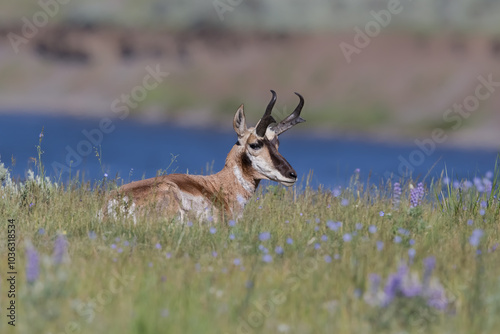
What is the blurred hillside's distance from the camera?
458ft

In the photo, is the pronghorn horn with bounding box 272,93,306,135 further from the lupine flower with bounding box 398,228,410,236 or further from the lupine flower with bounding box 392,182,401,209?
the lupine flower with bounding box 398,228,410,236

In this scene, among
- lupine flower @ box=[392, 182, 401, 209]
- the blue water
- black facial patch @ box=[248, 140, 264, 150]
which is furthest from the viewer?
the blue water

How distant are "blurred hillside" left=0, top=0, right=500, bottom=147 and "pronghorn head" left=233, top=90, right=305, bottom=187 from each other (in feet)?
407

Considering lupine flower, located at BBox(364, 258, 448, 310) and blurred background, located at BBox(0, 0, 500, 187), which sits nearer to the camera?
lupine flower, located at BBox(364, 258, 448, 310)

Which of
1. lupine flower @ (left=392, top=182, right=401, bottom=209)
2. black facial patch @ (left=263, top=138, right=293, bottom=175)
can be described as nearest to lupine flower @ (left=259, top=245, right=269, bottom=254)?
black facial patch @ (left=263, top=138, right=293, bottom=175)

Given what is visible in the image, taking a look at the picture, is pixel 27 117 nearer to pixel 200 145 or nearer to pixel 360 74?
pixel 200 145

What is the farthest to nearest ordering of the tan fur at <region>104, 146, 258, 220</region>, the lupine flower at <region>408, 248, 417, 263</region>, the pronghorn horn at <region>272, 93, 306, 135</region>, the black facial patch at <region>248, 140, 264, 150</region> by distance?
the pronghorn horn at <region>272, 93, 306, 135</region>
the black facial patch at <region>248, 140, 264, 150</region>
the tan fur at <region>104, 146, 258, 220</region>
the lupine flower at <region>408, 248, 417, 263</region>

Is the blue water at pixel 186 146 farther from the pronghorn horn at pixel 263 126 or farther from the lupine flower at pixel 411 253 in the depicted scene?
the lupine flower at pixel 411 253

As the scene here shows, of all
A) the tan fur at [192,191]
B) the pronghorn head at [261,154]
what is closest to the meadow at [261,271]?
the tan fur at [192,191]

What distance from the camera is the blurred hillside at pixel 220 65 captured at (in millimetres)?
139750

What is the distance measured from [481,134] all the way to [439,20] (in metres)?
24.4

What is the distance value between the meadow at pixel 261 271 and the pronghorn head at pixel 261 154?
897 millimetres

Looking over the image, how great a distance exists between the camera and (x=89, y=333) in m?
4.61

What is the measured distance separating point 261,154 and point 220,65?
476 ft
